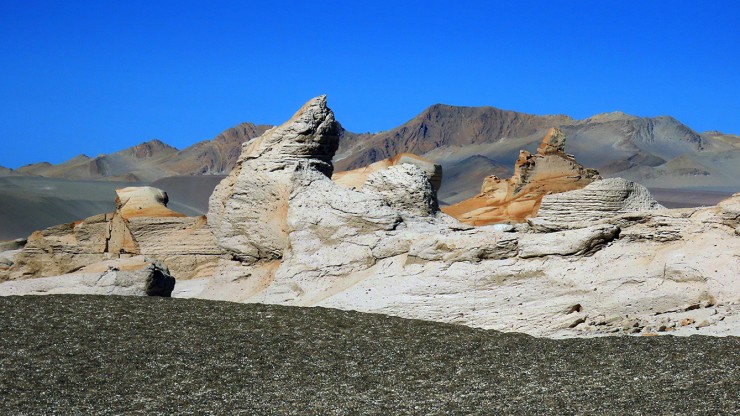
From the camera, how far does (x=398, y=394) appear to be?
10.9 meters

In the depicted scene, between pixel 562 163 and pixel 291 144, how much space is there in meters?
10.6

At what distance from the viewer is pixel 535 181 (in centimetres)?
2650

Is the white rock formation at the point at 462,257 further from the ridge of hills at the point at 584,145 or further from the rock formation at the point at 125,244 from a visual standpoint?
the ridge of hills at the point at 584,145

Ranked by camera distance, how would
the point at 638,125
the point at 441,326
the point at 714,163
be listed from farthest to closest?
the point at 638,125 → the point at 714,163 → the point at 441,326

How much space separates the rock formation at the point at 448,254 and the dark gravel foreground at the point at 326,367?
76 cm

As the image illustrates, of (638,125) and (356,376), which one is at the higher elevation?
(638,125)

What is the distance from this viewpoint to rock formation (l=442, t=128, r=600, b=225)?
25859mm

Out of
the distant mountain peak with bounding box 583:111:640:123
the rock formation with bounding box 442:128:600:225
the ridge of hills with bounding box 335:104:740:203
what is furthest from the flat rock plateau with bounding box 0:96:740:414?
the distant mountain peak with bounding box 583:111:640:123

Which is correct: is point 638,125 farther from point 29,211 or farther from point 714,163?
point 29,211

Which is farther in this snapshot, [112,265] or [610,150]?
[610,150]

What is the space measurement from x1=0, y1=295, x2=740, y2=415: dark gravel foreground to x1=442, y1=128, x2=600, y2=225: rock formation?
1210cm

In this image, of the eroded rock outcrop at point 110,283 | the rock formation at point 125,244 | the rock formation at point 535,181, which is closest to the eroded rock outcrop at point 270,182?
the eroded rock outcrop at point 110,283

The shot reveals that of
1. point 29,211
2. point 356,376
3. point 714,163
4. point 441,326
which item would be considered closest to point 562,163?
point 441,326

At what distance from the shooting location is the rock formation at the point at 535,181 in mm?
25859
